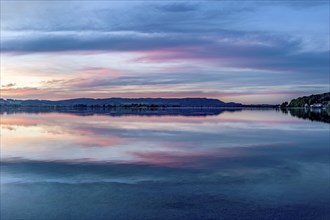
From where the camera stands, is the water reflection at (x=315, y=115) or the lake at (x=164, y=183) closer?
the lake at (x=164, y=183)

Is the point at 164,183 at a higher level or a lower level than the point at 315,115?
lower

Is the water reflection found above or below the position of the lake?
above

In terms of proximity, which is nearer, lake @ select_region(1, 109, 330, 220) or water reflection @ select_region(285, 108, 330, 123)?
lake @ select_region(1, 109, 330, 220)

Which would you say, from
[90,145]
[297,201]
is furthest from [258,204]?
[90,145]

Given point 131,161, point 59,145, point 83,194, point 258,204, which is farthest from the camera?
point 59,145

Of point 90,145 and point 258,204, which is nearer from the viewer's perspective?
point 258,204

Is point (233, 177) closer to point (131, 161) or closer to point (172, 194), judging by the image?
point (172, 194)

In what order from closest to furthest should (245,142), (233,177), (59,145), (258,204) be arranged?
(258,204)
(233,177)
(59,145)
(245,142)

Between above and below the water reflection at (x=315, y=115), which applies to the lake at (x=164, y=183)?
below

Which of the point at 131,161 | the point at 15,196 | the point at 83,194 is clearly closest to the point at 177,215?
the point at 83,194

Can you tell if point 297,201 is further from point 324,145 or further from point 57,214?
point 324,145

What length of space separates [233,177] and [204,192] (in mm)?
2817

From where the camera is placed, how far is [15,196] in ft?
40.7

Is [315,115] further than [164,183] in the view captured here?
Yes
